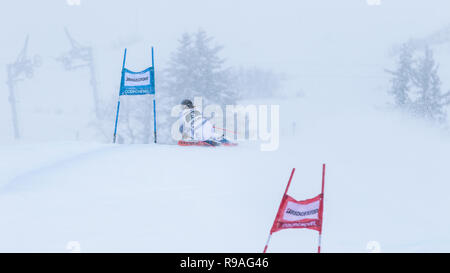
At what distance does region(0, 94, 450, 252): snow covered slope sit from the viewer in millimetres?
5723

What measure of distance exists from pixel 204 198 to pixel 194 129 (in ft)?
11.4

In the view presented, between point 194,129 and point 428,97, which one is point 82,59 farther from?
point 194,129

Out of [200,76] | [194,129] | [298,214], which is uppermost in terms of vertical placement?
[200,76]

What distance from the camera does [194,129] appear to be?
10.1 meters

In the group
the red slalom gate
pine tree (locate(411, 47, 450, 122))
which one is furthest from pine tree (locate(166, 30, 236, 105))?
the red slalom gate

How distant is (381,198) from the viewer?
7.46 metres

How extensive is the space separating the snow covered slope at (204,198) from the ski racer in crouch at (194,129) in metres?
0.46

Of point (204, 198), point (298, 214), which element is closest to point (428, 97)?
point (204, 198)

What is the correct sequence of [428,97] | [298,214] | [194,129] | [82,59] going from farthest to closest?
1. [82,59]
2. [428,97]
3. [194,129]
4. [298,214]

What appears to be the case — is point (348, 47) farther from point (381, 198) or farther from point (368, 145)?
point (381, 198)

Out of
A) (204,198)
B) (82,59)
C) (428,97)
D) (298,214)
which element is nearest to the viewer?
(298,214)

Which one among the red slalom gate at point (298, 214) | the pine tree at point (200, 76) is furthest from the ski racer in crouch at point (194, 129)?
the pine tree at point (200, 76)
